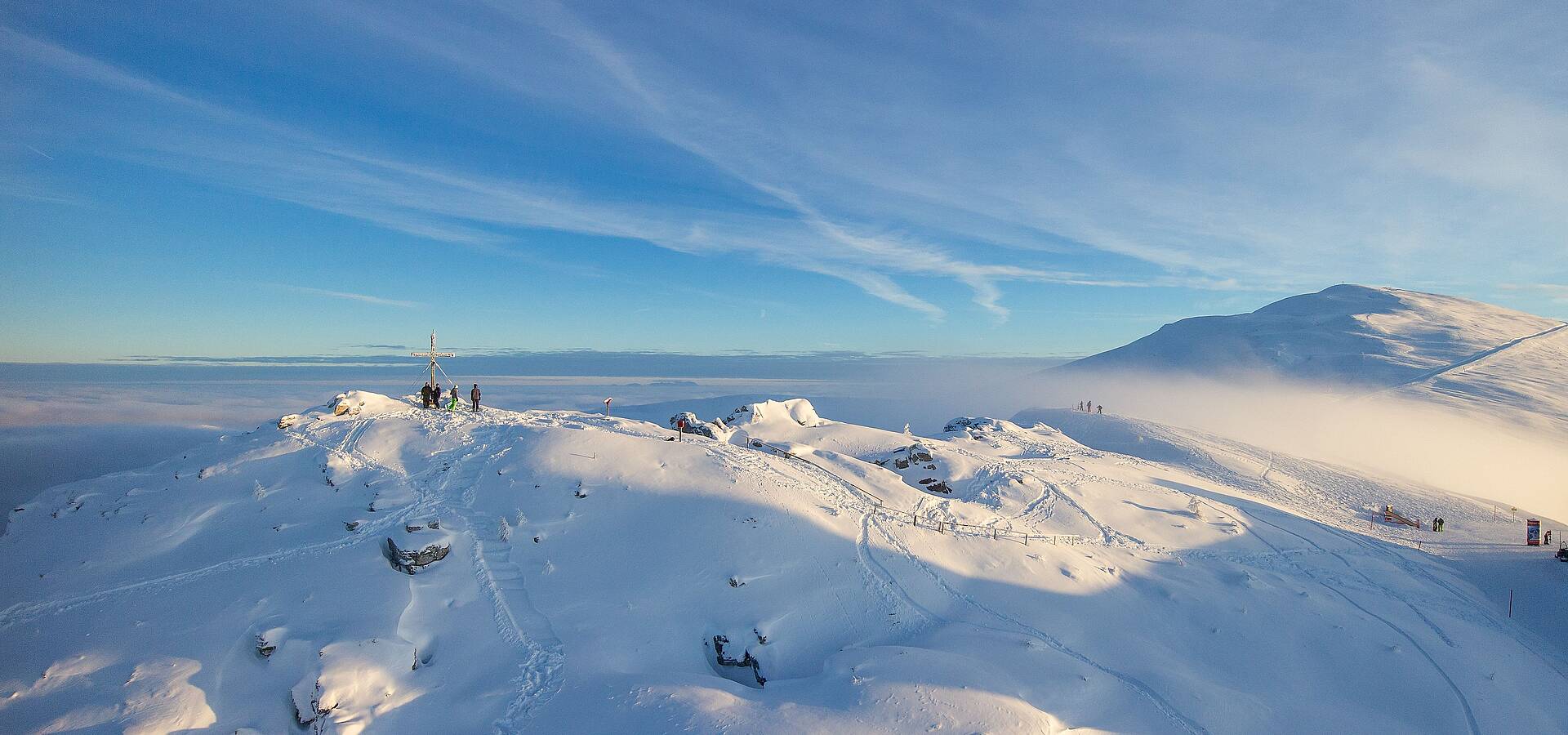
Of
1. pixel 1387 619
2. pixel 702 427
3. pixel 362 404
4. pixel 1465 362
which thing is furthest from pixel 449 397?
pixel 1465 362

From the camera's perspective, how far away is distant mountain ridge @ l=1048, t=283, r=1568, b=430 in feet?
212

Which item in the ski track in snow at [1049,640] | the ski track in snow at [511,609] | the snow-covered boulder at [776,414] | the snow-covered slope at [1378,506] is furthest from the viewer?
the snow-covered boulder at [776,414]

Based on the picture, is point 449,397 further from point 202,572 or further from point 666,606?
point 666,606

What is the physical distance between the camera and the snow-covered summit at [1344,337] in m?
75.9

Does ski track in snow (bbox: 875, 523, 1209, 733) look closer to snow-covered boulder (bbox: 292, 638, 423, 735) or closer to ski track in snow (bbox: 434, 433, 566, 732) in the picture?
ski track in snow (bbox: 434, 433, 566, 732)

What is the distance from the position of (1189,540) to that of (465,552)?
27854 mm

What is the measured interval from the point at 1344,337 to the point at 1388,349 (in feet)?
20.6

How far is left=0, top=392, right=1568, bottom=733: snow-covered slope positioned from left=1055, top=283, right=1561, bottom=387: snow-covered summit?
70303mm

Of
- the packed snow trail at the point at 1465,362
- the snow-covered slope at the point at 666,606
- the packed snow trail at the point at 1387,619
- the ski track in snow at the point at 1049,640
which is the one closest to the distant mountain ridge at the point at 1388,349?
the packed snow trail at the point at 1465,362

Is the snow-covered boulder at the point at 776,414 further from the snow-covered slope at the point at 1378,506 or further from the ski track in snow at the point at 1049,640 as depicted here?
the snow-covered slope at the point at 1378,506

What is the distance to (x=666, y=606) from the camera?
16078 mm

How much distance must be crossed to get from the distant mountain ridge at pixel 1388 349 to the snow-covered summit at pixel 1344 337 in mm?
159

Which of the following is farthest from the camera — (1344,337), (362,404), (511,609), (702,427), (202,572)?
(1344,337)

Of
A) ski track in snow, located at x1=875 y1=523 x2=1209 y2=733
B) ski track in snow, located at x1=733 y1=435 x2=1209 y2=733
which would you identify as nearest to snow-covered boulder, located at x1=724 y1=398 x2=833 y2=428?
ski track in snow, located at x1=733 y1=435 x2=1209 y2=733
